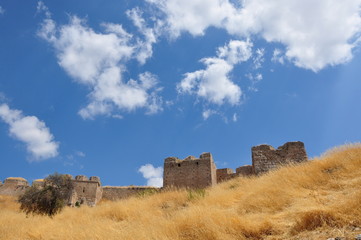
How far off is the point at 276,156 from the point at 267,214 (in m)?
7.26

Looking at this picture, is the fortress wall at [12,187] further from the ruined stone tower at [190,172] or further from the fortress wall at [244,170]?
the fortress wall at [244,170]

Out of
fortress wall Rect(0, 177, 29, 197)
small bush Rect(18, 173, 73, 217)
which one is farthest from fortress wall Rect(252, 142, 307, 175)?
fortress wall Rect(0, 177, 29, 197)

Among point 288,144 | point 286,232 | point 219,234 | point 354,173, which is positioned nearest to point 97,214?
point 219,234

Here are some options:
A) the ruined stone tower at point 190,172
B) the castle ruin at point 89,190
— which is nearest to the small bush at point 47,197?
the castle ruin at point 89,190

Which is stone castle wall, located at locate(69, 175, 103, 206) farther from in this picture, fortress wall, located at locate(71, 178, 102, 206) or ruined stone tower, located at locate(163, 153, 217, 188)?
ruined stone tower, located at locate(163, 153, 217, 188)

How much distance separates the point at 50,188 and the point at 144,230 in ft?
51.4

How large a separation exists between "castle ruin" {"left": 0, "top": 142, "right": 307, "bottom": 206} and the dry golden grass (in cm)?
310

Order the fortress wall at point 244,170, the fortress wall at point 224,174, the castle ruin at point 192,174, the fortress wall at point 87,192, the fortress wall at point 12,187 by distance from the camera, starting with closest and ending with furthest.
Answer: the castle ruin at point 192,174 → the fortress wall at point 244,170 → the fortress wall at point 224,174 → the fortress wall at point 87,192 → the fortress wall at point 12,187

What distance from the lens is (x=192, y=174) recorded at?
16.3m

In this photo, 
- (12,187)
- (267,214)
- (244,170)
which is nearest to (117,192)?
(12,187)

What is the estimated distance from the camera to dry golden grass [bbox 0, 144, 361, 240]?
4355mm

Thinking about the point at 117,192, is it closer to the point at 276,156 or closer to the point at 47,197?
the point at 47,197

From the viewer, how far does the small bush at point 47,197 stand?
17.4m

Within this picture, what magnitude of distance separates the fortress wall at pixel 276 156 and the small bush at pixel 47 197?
1240cm
